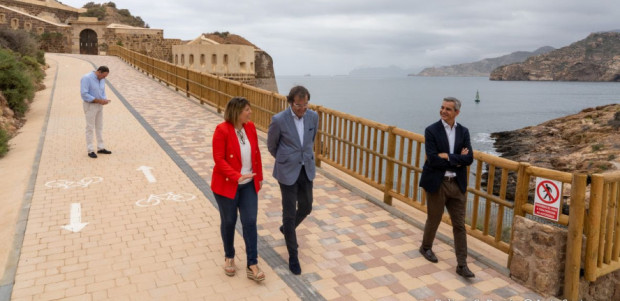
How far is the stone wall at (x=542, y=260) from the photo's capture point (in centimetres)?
452

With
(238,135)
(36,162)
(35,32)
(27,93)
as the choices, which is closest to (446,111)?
(238,135)

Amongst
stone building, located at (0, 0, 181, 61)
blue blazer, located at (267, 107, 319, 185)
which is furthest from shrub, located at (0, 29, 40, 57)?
blue blazer, located at (267, 107, 319, 185)

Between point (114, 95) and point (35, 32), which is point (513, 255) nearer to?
point (114, 95)

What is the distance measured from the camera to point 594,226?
4398 millimetres

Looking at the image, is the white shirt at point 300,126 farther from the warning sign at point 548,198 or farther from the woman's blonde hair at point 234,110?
the warning sign at point 548,198

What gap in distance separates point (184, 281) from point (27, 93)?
12610 mm

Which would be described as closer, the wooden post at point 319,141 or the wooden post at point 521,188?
the wooden post at point 521,188

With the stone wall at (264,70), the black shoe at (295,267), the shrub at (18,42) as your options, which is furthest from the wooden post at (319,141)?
the stone wall at (264,70)

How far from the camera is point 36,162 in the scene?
867 centimetres

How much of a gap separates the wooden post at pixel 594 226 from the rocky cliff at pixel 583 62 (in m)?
170

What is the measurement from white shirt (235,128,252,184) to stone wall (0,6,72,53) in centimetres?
5029

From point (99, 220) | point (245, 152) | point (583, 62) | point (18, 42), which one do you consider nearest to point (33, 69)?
point (18, 42)

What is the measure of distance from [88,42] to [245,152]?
53.3m

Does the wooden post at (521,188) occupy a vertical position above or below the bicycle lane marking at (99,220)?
above
